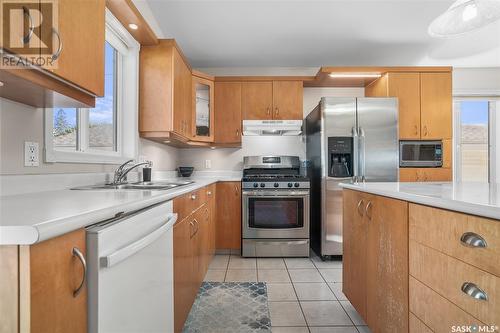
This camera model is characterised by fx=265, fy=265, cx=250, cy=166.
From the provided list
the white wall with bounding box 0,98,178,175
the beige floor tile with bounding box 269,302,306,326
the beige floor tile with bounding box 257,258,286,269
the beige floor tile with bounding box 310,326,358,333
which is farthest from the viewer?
the beige floor tile with bounding box 257,258,286,269

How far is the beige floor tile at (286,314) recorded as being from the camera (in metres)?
1.78

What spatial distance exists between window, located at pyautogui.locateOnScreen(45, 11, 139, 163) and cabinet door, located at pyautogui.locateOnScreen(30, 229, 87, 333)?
4.10ft

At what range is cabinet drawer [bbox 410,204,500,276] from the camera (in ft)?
2.40

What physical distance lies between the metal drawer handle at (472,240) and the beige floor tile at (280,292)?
1531 mm

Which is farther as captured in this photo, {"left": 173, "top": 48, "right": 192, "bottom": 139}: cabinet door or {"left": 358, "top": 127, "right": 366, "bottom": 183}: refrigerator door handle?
{"left": 358, "top": 127, "right": 366, "bottom": 183}: refrigerator door handle

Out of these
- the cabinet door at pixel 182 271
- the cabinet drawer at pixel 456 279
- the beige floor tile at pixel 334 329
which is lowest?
the beige floor tile at pixel 334 329

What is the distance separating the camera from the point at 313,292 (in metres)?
2.20

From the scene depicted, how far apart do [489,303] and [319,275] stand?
1.95 m

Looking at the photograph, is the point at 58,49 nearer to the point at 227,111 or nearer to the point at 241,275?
the point at 241,275

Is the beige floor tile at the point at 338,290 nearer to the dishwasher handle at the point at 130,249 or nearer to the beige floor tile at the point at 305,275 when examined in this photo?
the beige floor tile at the point at 305,275

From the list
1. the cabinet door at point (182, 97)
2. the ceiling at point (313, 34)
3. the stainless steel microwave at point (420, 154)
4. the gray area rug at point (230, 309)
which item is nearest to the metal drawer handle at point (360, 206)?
the gray area rug at point (230, 309)

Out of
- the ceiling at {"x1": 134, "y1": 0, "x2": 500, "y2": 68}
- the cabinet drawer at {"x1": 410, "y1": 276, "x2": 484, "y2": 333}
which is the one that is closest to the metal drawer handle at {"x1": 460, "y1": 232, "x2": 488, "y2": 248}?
the cabinet drawer at {"x1": 410, "y1": 276, "x2": 484, "y2": 333}

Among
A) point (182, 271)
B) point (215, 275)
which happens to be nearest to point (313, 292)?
point (215, 275)

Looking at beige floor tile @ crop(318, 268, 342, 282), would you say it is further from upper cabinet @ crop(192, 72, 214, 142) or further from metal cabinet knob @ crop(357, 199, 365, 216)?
upper cabinet @ crop(192, 72, 214, 142)
